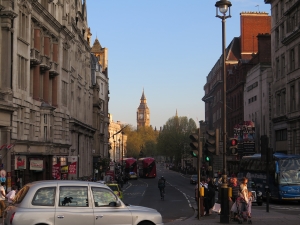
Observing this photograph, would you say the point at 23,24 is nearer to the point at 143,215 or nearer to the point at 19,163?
the point at 19,163

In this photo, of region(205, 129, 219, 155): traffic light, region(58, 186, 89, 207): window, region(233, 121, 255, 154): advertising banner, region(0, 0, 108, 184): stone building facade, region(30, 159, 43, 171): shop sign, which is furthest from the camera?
region(233, 121, 255, 154): advertising banner

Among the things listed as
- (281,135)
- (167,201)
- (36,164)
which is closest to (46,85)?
(36,164)

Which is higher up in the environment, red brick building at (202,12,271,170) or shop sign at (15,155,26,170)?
red brick building at (202,12,271,170)

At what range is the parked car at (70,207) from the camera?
14070 millimetres

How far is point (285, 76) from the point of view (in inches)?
2363

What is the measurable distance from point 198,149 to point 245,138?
50.2 meters

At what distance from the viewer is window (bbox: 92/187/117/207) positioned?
14867 mm

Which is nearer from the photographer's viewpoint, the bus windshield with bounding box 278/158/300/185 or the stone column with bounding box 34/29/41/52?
the bus windshield with bounding box 278/158/300/185

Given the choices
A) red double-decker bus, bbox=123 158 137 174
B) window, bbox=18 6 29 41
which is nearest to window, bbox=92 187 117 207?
window, bbox=18 6 29 41

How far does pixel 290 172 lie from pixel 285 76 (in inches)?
1004

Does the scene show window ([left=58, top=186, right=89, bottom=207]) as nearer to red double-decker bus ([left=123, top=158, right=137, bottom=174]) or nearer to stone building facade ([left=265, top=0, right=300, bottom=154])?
stone building facade ([left=265, top=0, right=300, bottom=154])

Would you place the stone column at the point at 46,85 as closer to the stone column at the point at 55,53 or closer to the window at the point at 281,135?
the stone column at the point at 55,53

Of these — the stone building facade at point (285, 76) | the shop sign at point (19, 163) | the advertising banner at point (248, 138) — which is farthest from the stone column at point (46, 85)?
the advertising banner at point (248, 138)

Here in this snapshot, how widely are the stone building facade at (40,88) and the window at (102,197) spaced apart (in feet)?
65.7
